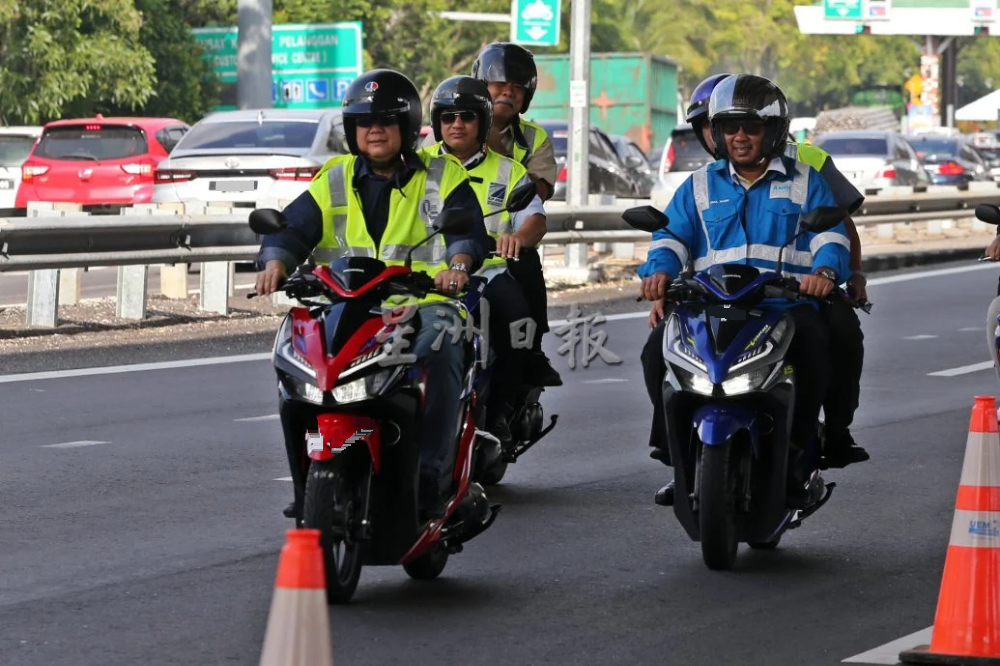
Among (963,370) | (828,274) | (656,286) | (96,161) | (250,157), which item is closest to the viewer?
(828,274)

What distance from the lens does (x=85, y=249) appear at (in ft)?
50.5

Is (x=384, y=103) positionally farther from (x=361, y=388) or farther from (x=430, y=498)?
(x=430, y=498)

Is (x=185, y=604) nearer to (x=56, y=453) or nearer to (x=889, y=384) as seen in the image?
(x=56, y=453)

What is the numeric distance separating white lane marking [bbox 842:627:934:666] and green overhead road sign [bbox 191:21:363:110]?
33671 mm

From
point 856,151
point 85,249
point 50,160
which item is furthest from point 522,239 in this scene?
point 856,151

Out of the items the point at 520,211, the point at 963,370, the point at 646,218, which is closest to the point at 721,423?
the point at 646,218

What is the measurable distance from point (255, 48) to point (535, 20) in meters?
7.45

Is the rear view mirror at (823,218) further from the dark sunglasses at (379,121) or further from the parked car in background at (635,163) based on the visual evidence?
the parked car in background at (635,163)

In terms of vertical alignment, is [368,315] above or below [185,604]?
above

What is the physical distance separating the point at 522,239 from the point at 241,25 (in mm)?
22521

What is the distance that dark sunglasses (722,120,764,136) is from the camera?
7730mm

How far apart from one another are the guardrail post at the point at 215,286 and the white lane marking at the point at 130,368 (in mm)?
2294

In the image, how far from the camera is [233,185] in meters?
20.6

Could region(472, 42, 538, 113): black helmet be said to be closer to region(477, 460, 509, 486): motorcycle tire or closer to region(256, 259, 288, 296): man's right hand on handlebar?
region(477, 460, 509, 486): motorcycle tire
